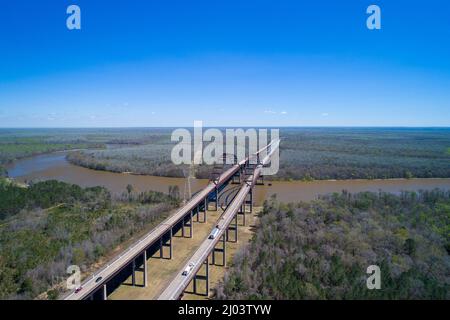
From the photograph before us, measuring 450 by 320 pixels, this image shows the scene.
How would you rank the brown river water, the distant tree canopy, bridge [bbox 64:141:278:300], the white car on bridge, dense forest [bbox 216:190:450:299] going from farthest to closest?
the brown river water, the distant tree canopy, dense forest [bbox 216:190:450:299], the white car on bridge, bridge [bbox 64:141:278:300]

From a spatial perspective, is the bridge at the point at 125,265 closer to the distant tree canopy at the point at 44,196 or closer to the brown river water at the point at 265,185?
the distant tree canopy at the point at 44,196

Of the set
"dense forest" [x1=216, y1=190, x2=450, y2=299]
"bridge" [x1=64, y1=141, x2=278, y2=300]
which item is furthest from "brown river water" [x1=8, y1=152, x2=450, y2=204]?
"bridge" [x1=64, y1=141, x2=278, y2=300]

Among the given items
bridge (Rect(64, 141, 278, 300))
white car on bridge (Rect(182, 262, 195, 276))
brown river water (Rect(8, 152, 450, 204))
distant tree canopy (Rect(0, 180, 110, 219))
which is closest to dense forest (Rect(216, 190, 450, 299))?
white car on bridge (Rect(182, 262, 195, 276))

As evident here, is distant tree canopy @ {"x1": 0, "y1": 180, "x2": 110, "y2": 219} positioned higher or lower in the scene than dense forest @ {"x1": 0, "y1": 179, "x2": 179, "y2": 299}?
higher

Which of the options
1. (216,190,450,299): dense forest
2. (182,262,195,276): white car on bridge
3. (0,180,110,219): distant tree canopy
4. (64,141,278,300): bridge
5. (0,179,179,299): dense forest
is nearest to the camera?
(64,141,278,300): bridge

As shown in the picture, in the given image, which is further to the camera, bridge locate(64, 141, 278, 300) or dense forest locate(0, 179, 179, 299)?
dense forest locate(0, 179, 179, 299)

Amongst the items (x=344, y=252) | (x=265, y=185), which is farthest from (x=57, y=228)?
(x=265, y=185)

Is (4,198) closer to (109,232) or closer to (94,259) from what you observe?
(109,232)

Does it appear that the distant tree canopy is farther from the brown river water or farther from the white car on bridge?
the white car on bridge
